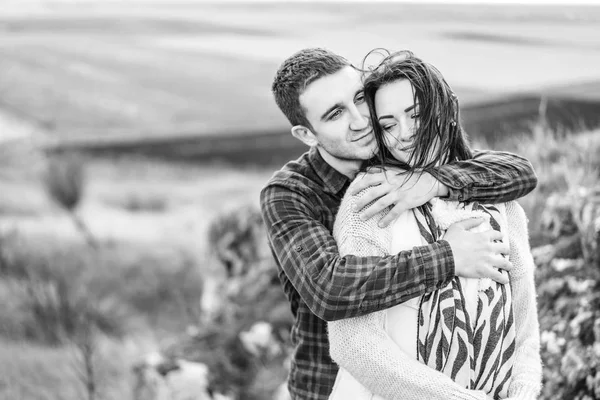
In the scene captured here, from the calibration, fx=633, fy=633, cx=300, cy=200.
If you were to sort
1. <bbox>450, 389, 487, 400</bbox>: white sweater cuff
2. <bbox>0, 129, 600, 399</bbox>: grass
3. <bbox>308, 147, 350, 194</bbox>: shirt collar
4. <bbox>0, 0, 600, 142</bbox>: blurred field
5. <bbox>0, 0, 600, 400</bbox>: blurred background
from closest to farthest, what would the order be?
<bbox>450, 389, 487, 400</bbox>: white sweater cuff, <bbox>308, 147, 350, 194</bbox>: shirt collar, <bbox>0, 0, 600, 400</bbox>: blurred background, <bbox>0, 129, 600, 399</bbox>: grass, <bbox>0, 0, 600, 142</bbox>: blurred field

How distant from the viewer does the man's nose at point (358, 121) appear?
2178 mm

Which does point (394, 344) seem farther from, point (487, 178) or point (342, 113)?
point (342, 113)

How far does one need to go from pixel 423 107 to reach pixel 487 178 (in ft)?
1.12

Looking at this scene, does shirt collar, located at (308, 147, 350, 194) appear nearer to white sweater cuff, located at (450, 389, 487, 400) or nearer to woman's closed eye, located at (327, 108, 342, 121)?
woman's closed eye, located at (327, 108, 342, 121)

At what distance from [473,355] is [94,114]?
12.5 meters

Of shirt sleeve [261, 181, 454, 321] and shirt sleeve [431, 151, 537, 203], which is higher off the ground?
shirt sleeve [431, 151, 537, 203]

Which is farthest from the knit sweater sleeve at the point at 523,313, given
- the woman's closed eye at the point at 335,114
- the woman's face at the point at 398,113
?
the woman's closed eye at the point at 335,114

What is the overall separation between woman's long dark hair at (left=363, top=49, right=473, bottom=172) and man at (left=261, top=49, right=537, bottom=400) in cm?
7

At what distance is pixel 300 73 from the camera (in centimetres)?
227

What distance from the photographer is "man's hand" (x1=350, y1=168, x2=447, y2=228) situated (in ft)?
6.45

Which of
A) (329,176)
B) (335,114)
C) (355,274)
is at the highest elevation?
(335,114)

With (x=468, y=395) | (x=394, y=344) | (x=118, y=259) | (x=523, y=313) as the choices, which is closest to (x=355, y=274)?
(x=394, y=344)

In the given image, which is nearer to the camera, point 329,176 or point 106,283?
point 329,176

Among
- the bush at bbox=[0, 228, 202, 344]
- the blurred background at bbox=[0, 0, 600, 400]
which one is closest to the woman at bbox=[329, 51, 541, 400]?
the blurred background at bbox=[0, 0, 600, 400]
